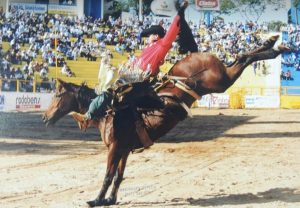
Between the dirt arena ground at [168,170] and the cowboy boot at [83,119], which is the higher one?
the cowboy boot at [83,119]

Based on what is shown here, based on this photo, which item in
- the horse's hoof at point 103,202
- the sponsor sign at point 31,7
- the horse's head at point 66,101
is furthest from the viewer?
the sponsor sign at point 31,7

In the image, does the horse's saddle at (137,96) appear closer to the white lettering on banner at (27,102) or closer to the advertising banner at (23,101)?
the advertising banner at (23,101)

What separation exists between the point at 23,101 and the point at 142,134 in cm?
2331

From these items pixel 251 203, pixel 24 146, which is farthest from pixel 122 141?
pixel 24 146

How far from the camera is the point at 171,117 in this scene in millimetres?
8477

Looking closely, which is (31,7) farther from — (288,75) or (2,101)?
(288,75)

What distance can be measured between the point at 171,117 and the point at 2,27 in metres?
32.4

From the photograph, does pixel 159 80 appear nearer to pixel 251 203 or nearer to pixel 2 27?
pixel 251 203

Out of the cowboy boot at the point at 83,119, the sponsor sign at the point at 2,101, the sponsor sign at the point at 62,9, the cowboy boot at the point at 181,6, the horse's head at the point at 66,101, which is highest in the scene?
the sponsor sign at the point at 62,9

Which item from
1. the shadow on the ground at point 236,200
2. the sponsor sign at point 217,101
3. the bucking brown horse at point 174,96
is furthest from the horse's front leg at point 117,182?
the sponsor sign at point 217,101

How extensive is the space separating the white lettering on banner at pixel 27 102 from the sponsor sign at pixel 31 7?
1554 cm

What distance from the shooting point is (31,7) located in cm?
4528

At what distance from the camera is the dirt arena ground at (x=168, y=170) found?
880 centimetres

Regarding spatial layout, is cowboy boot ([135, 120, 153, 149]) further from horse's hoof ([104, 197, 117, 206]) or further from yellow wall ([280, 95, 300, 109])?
yellow wall ([280, 95, 300, 109])
